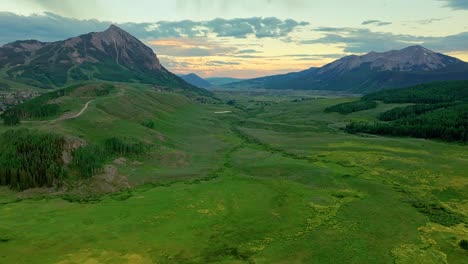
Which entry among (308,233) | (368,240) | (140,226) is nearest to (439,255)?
(368,240)

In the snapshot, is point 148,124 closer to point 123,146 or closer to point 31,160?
point 123,146

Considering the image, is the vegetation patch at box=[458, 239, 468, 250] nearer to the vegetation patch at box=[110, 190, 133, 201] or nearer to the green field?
the green field

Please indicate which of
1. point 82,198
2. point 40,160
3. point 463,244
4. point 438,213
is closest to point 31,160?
point 40,160

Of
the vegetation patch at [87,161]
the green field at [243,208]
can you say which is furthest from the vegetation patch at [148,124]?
the vegetation patch at [87,161]

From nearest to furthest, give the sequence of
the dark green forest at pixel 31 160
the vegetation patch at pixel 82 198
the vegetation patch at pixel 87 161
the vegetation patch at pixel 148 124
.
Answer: the vegetation patch at pixel 82 198 → the dark green forest at pixel 31 160 → the vegetation patch at pixel 87 161 → the vegetation patch at pixel 148 124

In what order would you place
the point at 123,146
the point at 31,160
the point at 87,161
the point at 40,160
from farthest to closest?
the point at 123,146 → the point at 87,161 → the point at 40,160 → the point at 31,160

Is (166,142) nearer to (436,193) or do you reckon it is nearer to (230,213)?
(230,213)

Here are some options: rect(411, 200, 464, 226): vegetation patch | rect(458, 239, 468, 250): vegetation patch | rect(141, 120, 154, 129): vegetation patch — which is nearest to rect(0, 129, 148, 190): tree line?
rect(141, 120, 154, 129): vegetation patch

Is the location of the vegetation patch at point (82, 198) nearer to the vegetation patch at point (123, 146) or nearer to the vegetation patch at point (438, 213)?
the vegetation patch at point (123, 146)
